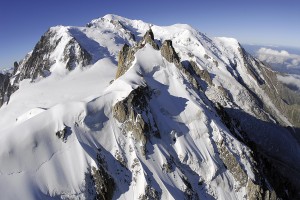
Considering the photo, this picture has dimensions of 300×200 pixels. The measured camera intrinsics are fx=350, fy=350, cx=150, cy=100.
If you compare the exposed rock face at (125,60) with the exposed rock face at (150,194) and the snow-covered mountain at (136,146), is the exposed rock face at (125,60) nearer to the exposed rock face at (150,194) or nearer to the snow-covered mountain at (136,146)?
the snow-covered mountain at (136,146)

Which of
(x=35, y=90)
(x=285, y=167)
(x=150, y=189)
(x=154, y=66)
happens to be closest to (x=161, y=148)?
(x=150, y=189)

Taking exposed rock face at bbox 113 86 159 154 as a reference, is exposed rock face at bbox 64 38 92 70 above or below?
above

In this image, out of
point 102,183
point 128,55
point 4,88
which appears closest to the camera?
point 102,183

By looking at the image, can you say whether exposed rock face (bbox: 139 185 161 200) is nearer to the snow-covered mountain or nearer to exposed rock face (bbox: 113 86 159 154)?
the snow-covered mountain

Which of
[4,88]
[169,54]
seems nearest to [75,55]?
[4,88]

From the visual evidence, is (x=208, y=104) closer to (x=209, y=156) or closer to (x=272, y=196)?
(x=209, y=156)

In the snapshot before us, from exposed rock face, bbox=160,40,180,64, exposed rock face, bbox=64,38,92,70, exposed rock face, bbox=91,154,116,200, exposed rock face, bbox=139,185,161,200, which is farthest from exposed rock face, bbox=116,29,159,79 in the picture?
exposed rock face, bbox=139,185,161,200

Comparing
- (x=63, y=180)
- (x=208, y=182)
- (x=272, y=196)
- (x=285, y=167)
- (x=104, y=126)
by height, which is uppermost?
(x=104, y=126)

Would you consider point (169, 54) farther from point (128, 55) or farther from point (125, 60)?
point (125, 60)
